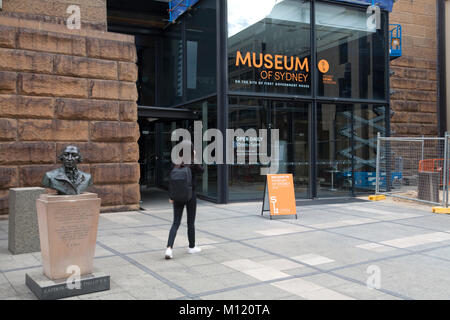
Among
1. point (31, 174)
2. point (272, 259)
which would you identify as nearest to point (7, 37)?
point (31, 174)

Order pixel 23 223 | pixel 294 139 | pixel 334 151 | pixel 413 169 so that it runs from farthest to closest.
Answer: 1. pixel 413 169
2. pixel 334 151
3. pixel 294 139
4. pixel 23 223

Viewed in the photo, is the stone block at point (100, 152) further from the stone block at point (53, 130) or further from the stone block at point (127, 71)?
the stone block at point (127, 71)

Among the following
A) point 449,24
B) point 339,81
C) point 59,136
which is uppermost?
point 449,24

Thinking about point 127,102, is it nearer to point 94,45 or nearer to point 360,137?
point 94,45

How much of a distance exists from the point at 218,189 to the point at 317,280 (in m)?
7.89

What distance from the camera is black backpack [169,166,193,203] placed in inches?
250

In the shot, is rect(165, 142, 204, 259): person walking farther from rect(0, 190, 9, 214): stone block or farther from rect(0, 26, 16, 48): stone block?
rect(0, 26, 16, 48): stone block

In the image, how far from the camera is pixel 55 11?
35.4 feet

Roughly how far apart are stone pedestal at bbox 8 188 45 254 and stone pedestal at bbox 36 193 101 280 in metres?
1.97

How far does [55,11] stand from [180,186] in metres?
7.17

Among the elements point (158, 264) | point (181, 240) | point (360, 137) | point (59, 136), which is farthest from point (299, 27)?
point (158, 264)

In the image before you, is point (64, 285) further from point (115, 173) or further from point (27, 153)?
point (115, 173)

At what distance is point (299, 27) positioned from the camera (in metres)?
14.2

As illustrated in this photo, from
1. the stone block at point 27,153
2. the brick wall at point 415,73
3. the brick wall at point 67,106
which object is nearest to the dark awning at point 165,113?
the brick wall at point 67,106
